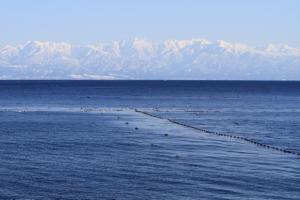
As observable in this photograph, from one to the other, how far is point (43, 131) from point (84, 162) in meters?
31.0

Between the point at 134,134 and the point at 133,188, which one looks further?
the point at 134,134

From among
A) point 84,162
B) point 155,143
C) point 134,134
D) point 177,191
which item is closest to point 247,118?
point 134,134

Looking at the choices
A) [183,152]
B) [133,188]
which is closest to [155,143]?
[183,152]

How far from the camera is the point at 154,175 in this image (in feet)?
172

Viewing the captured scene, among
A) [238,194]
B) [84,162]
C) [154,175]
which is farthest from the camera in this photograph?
[84,162]

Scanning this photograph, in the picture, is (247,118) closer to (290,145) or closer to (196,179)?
(290,145)

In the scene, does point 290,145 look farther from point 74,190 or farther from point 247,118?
point 247,118

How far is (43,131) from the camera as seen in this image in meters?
88.9

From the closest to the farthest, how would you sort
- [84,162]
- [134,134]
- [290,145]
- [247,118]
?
[84,162] < [290,145] < [134,134] < [247,118]

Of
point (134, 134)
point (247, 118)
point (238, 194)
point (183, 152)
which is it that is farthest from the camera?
point (247, 118)

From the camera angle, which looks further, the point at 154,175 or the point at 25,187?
the point at 154,175

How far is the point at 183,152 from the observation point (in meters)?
67.2

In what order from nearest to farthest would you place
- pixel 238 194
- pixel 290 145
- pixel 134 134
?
pixel 238 194 → pixel 290 145 → pixel 134 134

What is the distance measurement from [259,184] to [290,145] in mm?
26805
